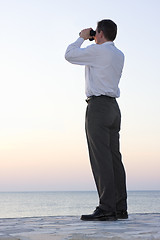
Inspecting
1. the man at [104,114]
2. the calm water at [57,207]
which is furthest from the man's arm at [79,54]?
the calm water at [57,207]

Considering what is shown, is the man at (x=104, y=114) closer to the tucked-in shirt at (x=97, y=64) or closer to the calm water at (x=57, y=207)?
the tucked-in shirt at (x=97, y=64)

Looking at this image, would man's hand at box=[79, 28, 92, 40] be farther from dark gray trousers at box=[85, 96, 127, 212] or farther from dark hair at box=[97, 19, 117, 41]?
dark gray trousers at box=[85, 96, 127, 212]

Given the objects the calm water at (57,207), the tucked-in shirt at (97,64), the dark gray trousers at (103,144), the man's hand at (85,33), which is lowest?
the calm water at (57,207)

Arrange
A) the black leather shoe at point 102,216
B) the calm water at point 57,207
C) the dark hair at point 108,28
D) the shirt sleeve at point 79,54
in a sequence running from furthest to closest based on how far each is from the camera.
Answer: the calm water at point 57,207 < the dark hair at point 108,28 < the shirt sleeve at point 79,54 < the black leather shoe at point 102,216

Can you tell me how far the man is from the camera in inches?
177

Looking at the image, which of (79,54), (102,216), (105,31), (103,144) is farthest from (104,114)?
(102,216)

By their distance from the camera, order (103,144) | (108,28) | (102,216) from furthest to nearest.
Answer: (108,28), (103,144), (102,216)

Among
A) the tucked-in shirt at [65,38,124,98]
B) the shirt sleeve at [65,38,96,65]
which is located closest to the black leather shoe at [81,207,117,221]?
the tucked-in shirt at [65,38,124,98]

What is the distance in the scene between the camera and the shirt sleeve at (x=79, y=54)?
459 cm

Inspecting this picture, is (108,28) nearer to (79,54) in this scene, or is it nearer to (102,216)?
(79,54)

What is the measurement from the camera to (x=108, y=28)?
15.5ft

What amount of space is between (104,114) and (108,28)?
910 millimetres

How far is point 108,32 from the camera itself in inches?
187

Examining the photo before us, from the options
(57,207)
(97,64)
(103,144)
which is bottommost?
(57,207)
